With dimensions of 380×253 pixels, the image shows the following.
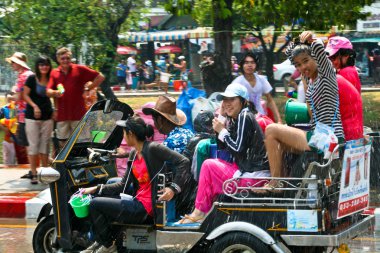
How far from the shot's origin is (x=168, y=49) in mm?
11102

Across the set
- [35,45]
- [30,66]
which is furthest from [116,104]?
[35,45]

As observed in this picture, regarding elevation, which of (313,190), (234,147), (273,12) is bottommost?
(313,190)

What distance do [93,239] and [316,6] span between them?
749 centimetres

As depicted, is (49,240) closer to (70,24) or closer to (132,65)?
(132,65)

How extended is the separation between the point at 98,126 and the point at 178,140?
71 cm

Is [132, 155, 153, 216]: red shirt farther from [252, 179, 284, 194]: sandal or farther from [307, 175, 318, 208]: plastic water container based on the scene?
[307, 175, 318, 208]: plastic water container

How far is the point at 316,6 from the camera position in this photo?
1305cm

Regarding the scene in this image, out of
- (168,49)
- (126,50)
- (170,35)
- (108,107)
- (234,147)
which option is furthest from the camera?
(126,50)

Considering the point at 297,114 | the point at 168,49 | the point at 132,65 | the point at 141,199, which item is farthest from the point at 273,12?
the point at 141,199

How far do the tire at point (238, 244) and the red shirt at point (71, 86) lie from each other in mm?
4689

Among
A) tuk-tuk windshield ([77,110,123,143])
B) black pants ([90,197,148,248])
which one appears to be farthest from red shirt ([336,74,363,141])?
tuk-tuk windshield ([77,110,123,143])

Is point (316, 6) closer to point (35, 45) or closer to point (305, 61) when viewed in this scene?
point (35, 45)

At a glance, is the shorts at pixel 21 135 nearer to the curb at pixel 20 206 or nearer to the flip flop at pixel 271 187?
the curb at pixel 20 206

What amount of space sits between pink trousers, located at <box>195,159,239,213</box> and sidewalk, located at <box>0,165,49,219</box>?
3.10m
